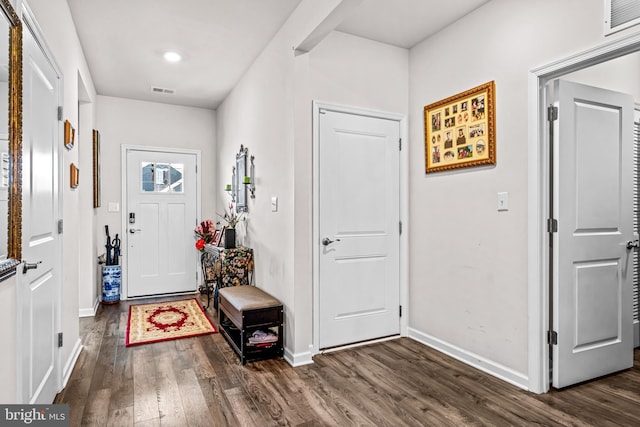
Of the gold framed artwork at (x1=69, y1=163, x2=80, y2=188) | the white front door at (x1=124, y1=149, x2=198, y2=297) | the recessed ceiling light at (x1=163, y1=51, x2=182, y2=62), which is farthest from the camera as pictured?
the white front door at (x1=124, y1=149, x2=198, y2=297)

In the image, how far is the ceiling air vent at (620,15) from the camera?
1.93 metres

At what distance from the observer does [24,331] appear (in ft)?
5.59

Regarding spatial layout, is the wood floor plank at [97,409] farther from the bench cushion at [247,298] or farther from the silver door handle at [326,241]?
the silver door handle at [326,241]

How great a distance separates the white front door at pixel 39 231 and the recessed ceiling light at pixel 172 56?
1489 millimetres

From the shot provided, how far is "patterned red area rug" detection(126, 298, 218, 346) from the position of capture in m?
3.49

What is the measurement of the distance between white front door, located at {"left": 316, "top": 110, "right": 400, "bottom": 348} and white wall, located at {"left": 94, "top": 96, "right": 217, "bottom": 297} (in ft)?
9.74

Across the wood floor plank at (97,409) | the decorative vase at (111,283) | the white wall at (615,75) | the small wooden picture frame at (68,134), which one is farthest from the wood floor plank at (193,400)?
the white wall at (615,75)

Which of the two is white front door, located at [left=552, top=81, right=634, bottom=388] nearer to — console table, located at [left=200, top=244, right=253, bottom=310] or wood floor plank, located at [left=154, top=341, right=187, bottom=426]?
wood floor plank, located at [left=154, top=341, right=187, bottom=426]

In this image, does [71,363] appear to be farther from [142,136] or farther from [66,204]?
[142,136]

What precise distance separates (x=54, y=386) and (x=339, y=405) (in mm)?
1703

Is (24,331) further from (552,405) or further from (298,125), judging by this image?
(552,405)

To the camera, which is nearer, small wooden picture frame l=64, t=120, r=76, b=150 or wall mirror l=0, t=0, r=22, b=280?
wall mirror l=0, t=0, r=22, b=280

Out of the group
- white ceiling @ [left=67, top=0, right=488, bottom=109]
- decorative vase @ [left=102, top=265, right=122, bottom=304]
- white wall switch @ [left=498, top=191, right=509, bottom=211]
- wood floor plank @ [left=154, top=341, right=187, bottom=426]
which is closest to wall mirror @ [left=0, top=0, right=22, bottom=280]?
wood floor plank @ [left=154, top=341, right=187, bottom=426]
